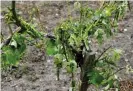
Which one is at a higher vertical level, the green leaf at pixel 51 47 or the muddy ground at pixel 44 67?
the green leaf at pixel 51 47

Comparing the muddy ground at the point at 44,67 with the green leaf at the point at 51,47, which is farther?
the muddy ground at the point at 44,67

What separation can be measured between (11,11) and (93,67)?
1.75 ft

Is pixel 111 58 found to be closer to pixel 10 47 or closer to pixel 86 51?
pixel 86 51

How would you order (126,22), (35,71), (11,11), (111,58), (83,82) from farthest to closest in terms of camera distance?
(126,22)
(35,71)
(83,82)
(111,58)
(11,11)

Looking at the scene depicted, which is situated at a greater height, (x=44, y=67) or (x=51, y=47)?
(x=51, y=47)

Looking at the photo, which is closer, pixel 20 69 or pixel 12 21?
pixel 12 21

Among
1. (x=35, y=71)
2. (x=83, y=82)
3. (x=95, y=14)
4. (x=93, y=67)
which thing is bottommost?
(x=35, y=71)

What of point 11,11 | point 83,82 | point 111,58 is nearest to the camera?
point 11,11

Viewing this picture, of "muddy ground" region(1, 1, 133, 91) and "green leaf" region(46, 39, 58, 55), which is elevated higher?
"green leaf" region(46, 39, 58, 55)

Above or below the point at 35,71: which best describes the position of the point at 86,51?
above

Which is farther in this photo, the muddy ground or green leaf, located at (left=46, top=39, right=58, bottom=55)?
the muddy ground

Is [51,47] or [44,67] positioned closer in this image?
[51,47]

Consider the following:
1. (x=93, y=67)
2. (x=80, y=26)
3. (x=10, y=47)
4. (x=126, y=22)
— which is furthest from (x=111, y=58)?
(x=126, y=22)

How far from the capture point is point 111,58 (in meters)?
1.83
